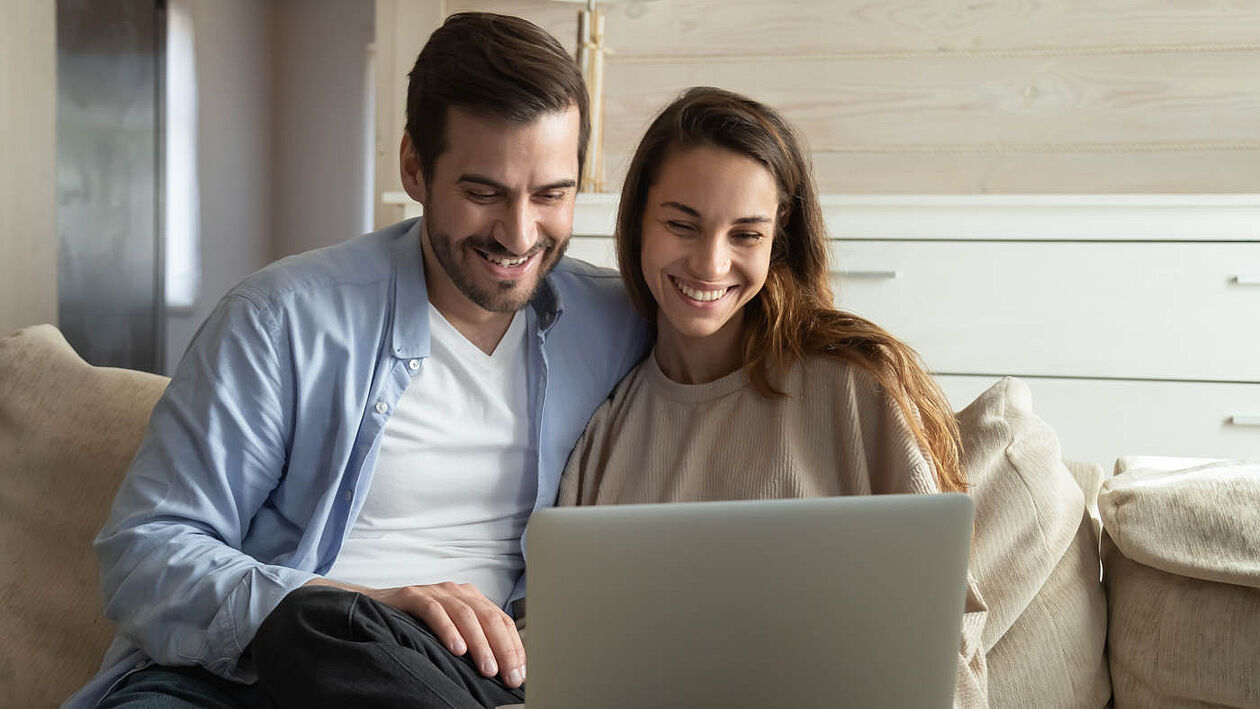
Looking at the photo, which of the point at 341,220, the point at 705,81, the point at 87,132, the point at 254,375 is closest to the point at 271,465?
the point at 254,375

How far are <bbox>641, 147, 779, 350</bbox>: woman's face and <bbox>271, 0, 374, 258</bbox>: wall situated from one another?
4.59 m

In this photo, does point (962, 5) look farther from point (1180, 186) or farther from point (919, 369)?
point (919, 369)

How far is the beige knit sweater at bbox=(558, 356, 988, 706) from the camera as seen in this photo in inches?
50.8

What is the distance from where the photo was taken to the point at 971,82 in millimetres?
2760

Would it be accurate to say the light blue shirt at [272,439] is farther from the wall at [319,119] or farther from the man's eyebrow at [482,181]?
the wall at [319,119]

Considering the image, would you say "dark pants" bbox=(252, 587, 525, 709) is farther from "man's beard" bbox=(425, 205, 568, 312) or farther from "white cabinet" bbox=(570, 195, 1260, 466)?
"white cabinet" bbox=(570, 195, 1260, 466)

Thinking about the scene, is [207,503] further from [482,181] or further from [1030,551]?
[1030,551]

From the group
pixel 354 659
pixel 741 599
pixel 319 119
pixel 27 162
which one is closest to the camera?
pixel 741 599

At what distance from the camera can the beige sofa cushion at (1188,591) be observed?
1248 millimetres

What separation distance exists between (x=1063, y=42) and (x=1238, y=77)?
0.41 metres

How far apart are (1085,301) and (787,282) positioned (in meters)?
1.05

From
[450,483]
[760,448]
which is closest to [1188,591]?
[760,448]

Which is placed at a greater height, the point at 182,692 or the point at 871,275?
the point at 871,275

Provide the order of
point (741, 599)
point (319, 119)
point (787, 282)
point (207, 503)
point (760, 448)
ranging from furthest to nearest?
point (319, 119) < point (787, 282) < point (760, 448) < point (207, 503) < point (741, 599)
